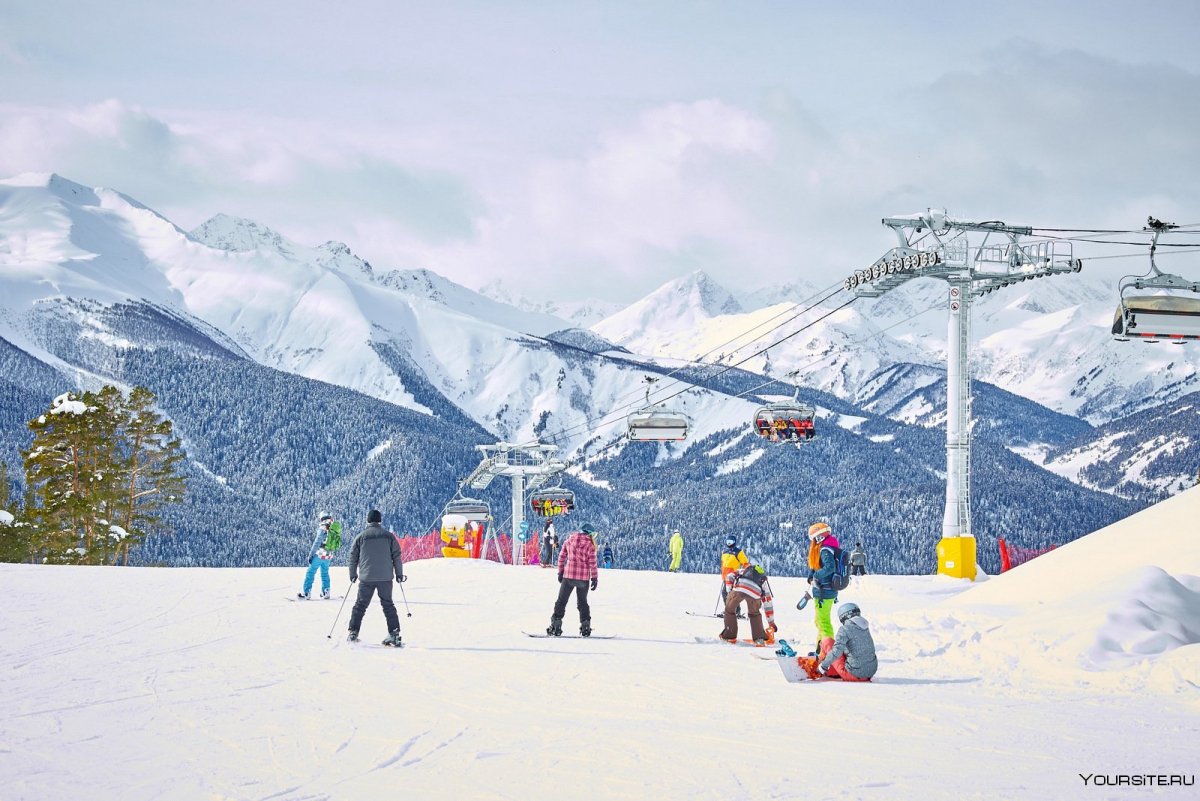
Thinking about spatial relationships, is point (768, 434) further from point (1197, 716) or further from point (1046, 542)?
point (1046, 542)

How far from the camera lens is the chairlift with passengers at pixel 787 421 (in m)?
33.1

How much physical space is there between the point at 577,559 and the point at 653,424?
65.3 ft

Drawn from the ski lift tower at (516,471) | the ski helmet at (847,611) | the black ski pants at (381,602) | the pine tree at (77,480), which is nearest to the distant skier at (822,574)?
the ski helmet at (847,611)

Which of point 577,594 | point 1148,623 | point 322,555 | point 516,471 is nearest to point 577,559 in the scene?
point 577,594

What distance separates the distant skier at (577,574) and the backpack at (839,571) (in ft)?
10.7

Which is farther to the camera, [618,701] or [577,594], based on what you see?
[577,594]

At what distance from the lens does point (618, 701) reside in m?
10.7

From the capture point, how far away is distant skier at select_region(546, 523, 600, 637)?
15492 millimetres

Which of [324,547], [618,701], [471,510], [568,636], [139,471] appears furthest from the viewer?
[139,471]

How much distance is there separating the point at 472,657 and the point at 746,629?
5.33 m

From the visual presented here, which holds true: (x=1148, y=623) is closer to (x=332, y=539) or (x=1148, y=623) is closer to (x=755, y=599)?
(x=755, y=599)

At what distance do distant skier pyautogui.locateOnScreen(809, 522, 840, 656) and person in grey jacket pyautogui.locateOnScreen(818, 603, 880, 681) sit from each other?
1.43 m

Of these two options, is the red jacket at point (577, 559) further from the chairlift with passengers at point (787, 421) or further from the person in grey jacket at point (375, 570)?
the chairlift with passengers at point (787, 421)

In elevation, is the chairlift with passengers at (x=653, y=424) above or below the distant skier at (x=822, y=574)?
above
